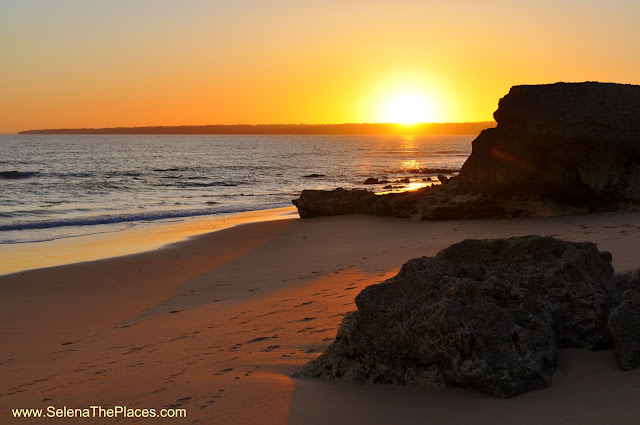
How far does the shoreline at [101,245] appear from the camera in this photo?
12891 mm

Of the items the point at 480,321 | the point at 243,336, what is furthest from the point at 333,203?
the point at 480,321

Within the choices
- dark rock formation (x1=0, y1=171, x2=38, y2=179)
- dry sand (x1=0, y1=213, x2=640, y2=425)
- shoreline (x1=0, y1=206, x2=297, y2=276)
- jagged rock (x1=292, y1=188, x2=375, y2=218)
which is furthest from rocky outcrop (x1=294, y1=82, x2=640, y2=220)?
dark rock formation (x1=0, y1=171, x2=38, y2=179)

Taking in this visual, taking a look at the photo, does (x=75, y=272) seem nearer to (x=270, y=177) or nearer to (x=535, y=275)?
(x=535, y=275)

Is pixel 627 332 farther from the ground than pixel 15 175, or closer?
farther from the ground

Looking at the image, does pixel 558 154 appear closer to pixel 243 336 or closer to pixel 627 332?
pixel 243 336

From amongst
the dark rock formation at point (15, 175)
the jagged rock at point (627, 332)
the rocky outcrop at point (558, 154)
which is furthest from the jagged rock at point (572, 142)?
the dark rock formation at point (15, 175)

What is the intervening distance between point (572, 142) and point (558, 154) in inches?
15.3

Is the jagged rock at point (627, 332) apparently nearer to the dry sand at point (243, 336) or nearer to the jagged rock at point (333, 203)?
the dry sand at point (243, 336)

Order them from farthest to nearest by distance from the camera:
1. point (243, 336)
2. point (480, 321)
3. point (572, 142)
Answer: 1. point (572, 142)
2. point (243, 336)
3. point (480, 321)

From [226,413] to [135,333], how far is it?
11.0 ft

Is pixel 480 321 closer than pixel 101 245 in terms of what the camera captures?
Yes

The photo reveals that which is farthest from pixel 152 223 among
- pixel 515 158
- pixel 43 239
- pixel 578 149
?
pixel 578 149

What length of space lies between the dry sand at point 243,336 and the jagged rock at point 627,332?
8cm

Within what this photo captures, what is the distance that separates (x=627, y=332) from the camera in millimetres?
3566
